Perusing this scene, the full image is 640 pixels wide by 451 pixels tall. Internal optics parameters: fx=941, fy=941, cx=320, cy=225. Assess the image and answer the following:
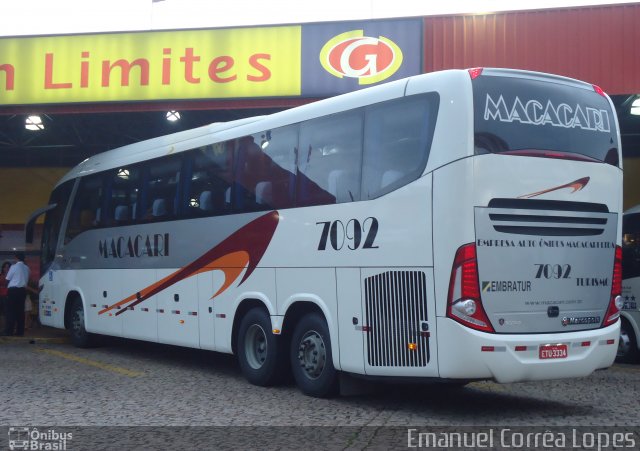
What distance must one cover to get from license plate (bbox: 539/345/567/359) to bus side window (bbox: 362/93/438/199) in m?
2.05

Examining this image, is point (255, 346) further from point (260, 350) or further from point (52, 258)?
point (52, 258)

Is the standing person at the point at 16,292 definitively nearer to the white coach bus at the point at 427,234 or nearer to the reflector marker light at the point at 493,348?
the white coach bus at the point at 427,234

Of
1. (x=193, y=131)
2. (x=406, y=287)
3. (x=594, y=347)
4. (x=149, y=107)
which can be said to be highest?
(x=149, y=107)

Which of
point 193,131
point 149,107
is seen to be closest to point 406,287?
point 193,131

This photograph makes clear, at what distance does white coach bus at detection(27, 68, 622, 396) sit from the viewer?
8805mm

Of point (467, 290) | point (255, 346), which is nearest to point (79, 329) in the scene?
point (255, 346)

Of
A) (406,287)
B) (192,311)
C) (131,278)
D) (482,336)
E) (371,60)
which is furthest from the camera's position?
(371,60)

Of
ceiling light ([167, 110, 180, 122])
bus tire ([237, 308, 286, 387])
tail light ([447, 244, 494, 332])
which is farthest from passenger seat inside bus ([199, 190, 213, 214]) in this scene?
ceiling light ([167, 110, 180, 122])

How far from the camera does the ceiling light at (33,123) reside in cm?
2266

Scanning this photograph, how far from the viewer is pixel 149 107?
62.6ft

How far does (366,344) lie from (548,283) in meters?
1.92

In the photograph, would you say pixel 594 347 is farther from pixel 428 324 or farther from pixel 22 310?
pixel 22 310

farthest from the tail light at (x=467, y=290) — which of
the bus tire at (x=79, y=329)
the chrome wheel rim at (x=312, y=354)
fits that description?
the bus tire at (x=79, y=329)

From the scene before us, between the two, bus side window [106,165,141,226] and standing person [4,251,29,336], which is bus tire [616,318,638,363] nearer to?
bus side window [106,165,141,226]
